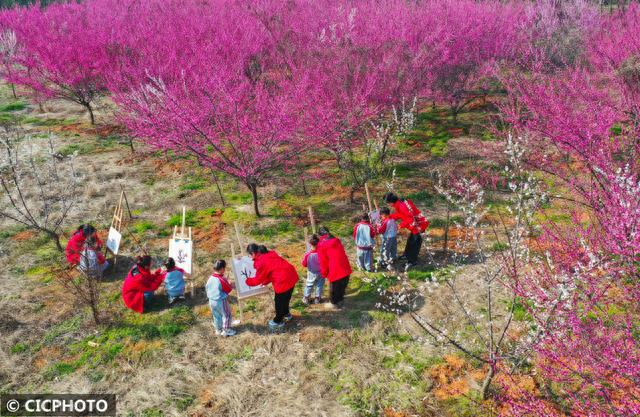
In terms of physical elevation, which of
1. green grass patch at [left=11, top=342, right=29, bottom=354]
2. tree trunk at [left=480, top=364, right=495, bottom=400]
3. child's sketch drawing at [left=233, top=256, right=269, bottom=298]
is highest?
child's sketch drawing at [left=233, top=256, right=269, bottom=298]

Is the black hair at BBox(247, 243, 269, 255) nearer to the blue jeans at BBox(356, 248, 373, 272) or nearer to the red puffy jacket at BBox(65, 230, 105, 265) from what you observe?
the blue jeans at BBox(356, 248, 373, 272)

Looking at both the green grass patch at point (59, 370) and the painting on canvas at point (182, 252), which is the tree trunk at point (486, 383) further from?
the green grass patch at point (59, 370)

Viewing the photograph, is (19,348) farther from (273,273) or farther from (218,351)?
(273,273)

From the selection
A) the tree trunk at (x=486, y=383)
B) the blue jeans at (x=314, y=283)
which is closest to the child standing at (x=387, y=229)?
the blue jeans at (x=314, y=283)

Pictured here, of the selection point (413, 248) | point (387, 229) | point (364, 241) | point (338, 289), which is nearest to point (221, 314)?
point (338, 289)

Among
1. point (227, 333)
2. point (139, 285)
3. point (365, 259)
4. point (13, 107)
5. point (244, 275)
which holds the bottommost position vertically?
point (227, 333)

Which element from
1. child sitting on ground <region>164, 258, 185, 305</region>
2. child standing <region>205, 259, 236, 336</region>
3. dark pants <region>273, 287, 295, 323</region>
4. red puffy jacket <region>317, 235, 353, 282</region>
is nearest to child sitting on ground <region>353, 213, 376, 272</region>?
red puffy jacket <region>317, 235, 353, 282</region>

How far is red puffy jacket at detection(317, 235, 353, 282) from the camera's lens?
7.11 m

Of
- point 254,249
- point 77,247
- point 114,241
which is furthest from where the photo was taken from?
point 114,241

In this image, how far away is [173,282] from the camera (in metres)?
7.65

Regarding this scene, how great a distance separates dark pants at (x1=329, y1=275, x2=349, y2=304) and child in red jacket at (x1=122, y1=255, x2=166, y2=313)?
322 centimetres

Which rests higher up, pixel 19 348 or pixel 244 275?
pixel 244 275

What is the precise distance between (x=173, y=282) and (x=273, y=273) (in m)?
2.17

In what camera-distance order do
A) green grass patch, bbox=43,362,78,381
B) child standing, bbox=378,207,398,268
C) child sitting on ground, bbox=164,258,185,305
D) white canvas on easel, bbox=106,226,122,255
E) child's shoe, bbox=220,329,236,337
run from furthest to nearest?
white canvas on easel, bbox=106,226,122,255
child standing, bbox=378,207,398,268
child sitting on ground, bbox=164,258,185,305
child's shoe, bbox=220,329,236,337
green grass patch, bbox=43,362,78,381
